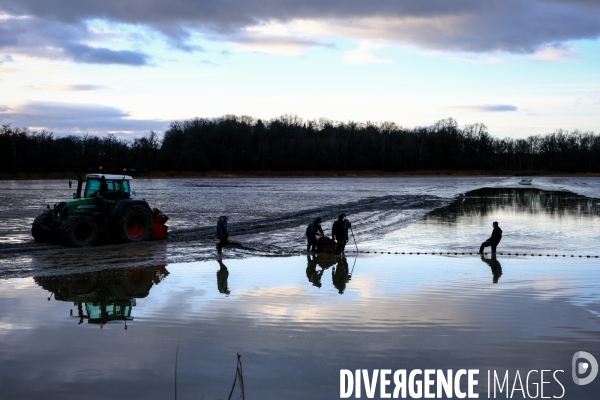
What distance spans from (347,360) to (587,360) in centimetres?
310

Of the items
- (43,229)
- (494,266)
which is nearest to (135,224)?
(43,229)

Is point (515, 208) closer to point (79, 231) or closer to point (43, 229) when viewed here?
point (79, 231)

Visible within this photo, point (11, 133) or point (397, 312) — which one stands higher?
point (11, 133)

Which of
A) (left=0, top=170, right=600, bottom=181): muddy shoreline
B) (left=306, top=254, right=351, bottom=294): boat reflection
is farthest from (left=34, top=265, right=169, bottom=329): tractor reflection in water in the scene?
(left=0, top=170, right=600, bottom=181): muddy shoreline

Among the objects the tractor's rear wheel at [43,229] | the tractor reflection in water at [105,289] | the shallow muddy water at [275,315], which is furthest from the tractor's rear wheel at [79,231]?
the tractor reflection in water at [105,289]

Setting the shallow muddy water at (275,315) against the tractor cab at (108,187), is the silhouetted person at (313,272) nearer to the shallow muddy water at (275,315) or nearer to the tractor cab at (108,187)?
the shallow muddy water at (275,315)

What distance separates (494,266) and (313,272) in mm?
4720

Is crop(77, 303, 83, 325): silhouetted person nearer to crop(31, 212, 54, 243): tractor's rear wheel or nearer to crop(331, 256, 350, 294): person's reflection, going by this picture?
crop(331, 256, 350, 294): person's reflection

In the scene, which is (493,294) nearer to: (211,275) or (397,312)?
(397,312)

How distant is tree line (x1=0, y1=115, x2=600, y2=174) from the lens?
110m

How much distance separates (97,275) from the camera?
1420cm

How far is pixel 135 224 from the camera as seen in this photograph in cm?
1958

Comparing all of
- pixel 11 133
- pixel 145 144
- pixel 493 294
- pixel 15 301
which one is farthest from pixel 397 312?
pixel 145 144

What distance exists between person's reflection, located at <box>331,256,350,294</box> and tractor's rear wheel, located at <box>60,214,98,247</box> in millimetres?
7208
